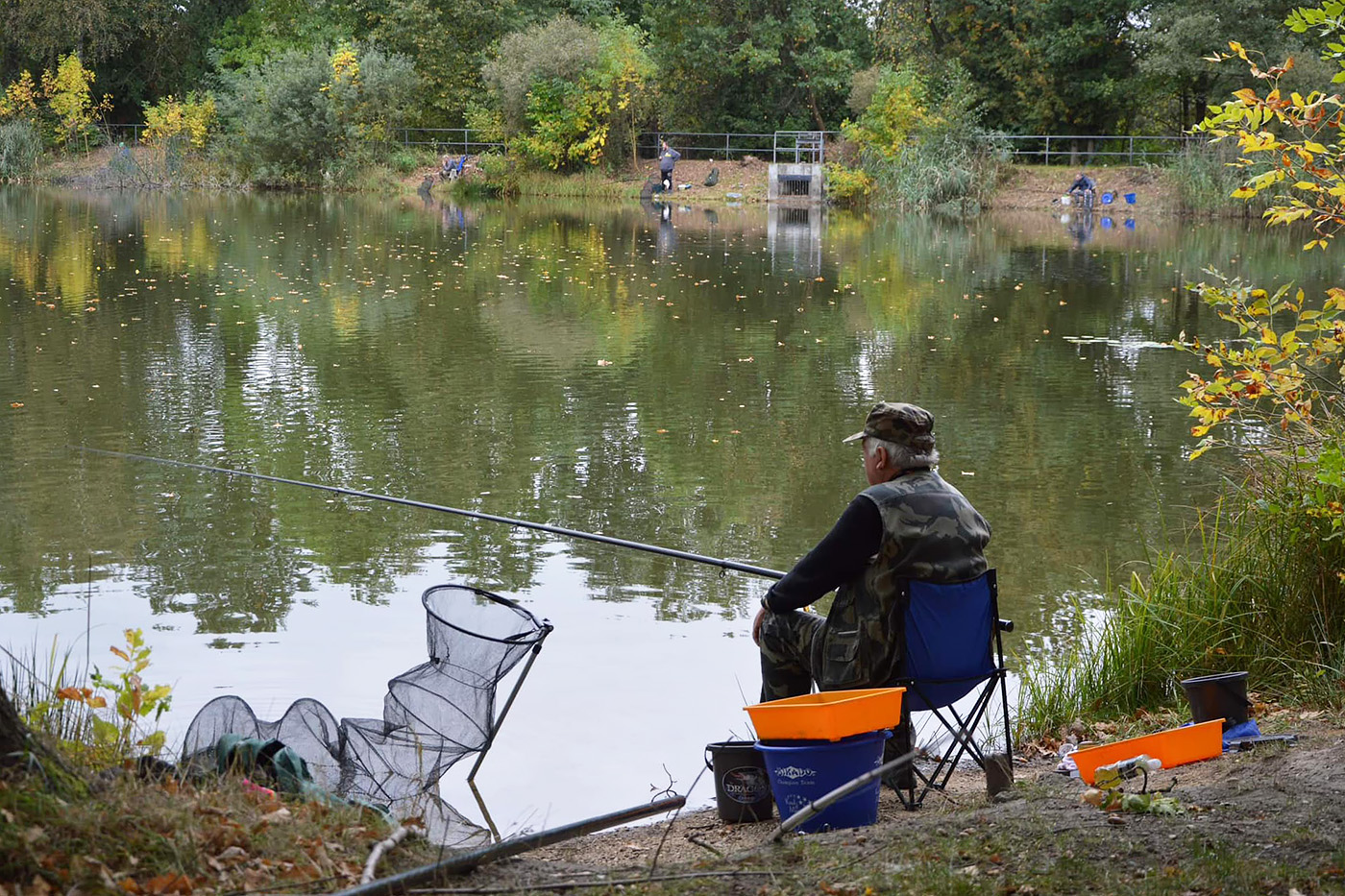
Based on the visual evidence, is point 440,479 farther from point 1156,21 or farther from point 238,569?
point 1156,21

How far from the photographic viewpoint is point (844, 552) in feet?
12.7

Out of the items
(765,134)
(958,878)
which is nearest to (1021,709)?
(958,878)

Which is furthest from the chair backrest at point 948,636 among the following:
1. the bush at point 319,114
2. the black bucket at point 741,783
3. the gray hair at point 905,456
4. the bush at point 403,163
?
the bush at point 319,114

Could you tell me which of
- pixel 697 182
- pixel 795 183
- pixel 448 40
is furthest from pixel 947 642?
pixel 448 40

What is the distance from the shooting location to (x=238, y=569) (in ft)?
21.9

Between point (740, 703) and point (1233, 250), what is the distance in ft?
66.9

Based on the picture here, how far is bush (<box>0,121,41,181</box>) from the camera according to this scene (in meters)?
41.3

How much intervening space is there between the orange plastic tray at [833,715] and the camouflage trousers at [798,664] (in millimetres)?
322

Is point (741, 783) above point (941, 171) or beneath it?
beneath

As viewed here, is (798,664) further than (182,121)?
No

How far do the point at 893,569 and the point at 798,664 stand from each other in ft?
1.69

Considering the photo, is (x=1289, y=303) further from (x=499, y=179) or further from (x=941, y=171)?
(x=499, y=179)

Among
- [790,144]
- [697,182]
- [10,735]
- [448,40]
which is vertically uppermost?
[448,40]

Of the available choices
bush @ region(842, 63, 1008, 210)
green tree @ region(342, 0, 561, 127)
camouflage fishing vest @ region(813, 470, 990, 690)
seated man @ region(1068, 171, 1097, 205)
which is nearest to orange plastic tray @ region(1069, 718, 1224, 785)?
camouflage fishing vest @ region(813, 470, 990, 690)
